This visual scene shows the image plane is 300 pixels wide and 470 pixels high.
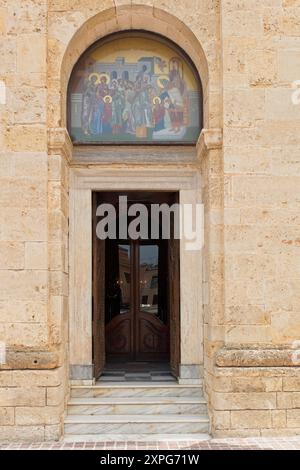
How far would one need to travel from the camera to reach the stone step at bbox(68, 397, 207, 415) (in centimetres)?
686

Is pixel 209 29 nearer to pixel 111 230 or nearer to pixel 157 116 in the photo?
pixel 157 116

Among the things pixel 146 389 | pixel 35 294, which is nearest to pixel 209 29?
pixel 35 294

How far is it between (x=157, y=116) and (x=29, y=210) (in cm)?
201

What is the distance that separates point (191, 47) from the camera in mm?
7184

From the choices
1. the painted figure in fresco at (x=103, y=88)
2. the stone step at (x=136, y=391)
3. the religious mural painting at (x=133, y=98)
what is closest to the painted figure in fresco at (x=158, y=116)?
the religious mural painting at (x=133, y=98)

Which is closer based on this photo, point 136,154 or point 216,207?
point 216,207

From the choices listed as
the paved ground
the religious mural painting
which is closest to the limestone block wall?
the paved ground

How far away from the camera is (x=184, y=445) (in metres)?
6.21

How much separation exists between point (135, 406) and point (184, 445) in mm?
899

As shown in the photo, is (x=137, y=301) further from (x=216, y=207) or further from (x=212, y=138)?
(x=212, y=138)

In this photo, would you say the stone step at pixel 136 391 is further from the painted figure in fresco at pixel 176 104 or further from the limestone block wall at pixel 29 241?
the painted figure in fresco at pixel 176 104

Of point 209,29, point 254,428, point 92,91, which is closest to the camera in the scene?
point 254,428

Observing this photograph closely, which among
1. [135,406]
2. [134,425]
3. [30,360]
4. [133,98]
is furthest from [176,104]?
[134,425]

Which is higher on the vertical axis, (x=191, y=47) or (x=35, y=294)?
(x=191, y=47)
